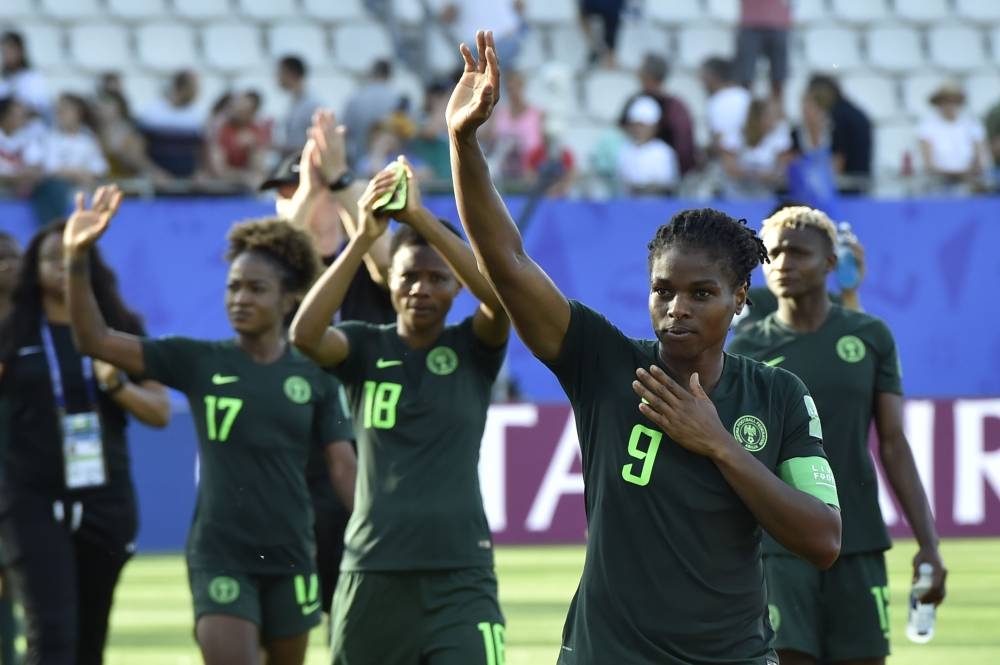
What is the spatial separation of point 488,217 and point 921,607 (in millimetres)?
3325

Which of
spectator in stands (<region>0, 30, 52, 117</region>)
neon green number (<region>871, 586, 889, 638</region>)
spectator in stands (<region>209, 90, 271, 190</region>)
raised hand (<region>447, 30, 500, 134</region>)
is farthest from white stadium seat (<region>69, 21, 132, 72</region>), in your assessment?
raised hand (<region>447, 30, 500, 134</region>)

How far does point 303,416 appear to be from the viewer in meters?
6.96

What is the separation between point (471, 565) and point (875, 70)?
1565 centimetres

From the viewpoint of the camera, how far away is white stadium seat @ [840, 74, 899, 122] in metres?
20.4

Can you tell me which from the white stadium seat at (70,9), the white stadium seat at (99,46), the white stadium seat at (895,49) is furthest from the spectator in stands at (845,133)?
Result: the white stadium seat at (70,9)

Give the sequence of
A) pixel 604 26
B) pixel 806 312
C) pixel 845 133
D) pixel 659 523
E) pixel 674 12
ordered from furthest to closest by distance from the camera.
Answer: pixel 674 12
pixel 604 26
pixel 845 133
pixel 806 312
pixel 659 523

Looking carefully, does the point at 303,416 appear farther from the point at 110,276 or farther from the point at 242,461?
the point at 110,276

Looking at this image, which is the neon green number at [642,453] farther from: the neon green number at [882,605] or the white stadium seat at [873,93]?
the white stadium seat at [873,93]

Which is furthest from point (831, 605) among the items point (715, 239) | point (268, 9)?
point (268, 9)

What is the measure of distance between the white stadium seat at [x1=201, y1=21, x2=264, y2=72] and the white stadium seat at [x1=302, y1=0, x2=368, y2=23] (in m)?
0.65

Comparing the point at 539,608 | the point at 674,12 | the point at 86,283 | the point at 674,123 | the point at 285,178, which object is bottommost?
the point at 539,608

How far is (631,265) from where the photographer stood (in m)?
15.3

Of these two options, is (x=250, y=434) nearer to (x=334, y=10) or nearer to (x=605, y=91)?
(x=334, y=10)

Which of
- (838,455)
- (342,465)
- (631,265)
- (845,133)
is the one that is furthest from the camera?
(845,133)
